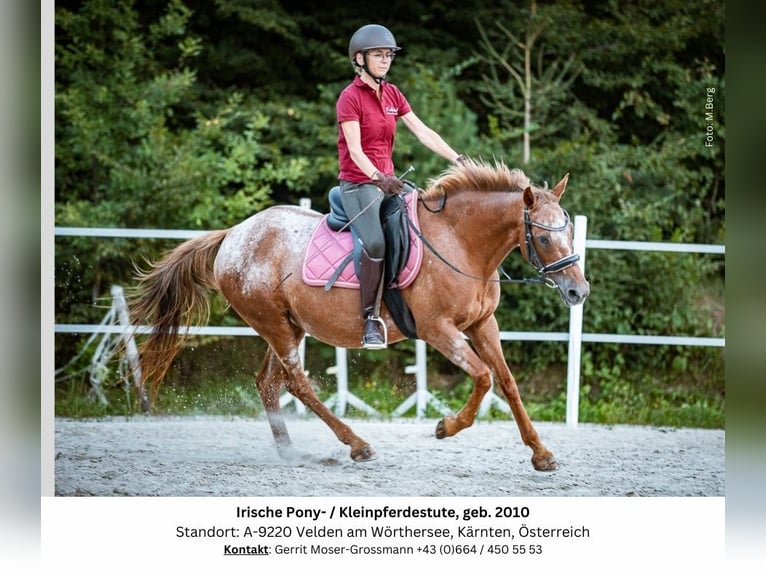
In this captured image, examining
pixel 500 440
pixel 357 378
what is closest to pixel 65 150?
pixel 357 378

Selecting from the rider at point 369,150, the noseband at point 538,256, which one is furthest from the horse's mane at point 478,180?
the noseband at point 538,256

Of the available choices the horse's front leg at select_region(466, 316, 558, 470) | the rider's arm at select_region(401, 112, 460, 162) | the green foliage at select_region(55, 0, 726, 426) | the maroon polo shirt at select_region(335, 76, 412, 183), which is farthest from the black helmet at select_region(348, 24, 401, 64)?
the green foliage at select_region(55, 0, 726, 426)

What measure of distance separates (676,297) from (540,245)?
363 cm

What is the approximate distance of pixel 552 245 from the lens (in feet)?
16.3

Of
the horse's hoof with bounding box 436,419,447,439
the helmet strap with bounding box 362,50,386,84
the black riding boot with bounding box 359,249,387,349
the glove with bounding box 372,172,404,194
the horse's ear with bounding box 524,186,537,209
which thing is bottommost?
the horse's hoof with bounding box 436,419,447,439

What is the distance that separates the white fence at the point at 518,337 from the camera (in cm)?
723

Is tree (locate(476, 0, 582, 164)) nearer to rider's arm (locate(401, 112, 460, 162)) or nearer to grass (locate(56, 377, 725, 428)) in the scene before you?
grass (locate(56, 377, 725, 428))

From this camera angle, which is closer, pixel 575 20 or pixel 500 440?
pixel 500 440

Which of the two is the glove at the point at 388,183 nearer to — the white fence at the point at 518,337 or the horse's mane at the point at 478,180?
the horse's mane at the point at 478,180

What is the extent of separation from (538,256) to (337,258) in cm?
118

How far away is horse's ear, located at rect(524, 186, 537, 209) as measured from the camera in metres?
5.01
